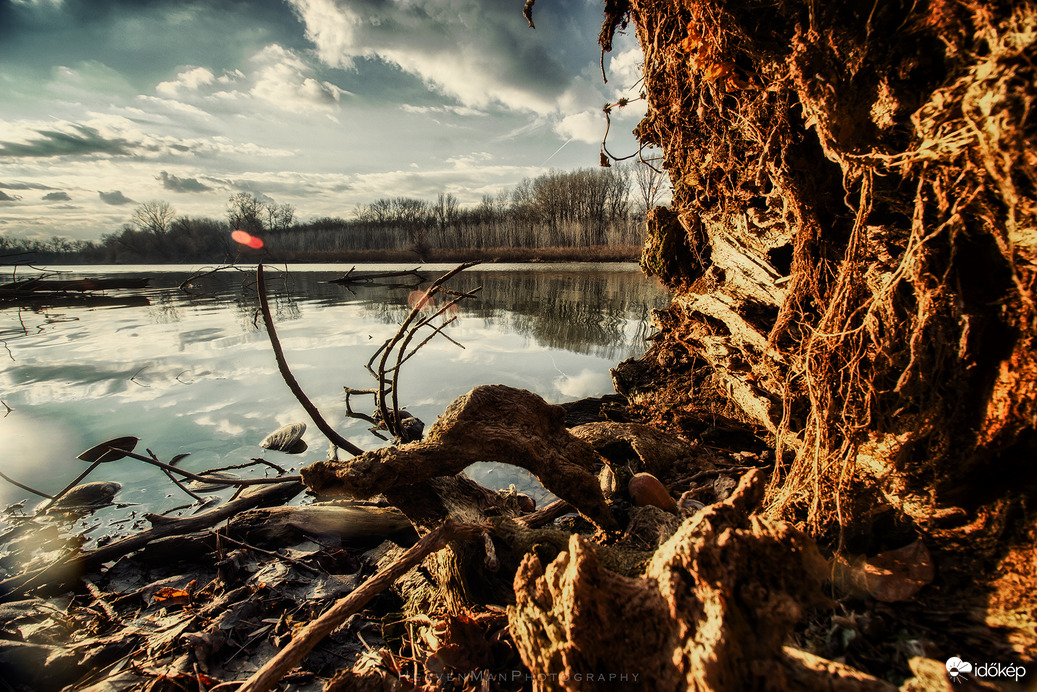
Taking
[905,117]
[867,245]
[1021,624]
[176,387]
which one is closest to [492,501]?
[1021,624]

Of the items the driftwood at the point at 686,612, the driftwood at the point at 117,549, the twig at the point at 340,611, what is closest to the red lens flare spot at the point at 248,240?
the twig at the point at 340,611

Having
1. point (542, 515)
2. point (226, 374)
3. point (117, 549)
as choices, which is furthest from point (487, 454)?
point (226, 374)

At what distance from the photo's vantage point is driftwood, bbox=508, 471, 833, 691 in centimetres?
100

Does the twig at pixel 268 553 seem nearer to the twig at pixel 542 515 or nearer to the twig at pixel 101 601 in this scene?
the twig at pixel 101 601

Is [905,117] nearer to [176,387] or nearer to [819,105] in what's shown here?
[819,105]

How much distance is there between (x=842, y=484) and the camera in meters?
1.95

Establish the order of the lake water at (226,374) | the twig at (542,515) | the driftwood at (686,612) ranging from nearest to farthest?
the driftwood at (686,612), the twig at (542,515), the lake water at (226,374)

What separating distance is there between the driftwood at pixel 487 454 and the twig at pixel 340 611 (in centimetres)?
31

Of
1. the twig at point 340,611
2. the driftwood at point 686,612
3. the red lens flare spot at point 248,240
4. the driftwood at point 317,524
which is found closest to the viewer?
the driftwood at point 686,612

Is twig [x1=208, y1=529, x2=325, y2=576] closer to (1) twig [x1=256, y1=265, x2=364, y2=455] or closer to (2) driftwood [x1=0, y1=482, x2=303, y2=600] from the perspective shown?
(2) driftwood [x1=0, y1=482, x2=303, y2=600]

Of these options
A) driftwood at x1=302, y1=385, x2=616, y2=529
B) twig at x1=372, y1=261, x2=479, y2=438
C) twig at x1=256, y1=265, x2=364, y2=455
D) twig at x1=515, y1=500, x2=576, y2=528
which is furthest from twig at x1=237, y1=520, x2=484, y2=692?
twig at x1=372, y1=261, x2=479, y2=438

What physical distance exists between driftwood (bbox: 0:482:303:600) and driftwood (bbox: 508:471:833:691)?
9.09 feet

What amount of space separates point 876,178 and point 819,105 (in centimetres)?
43

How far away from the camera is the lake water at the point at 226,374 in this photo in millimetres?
4074
